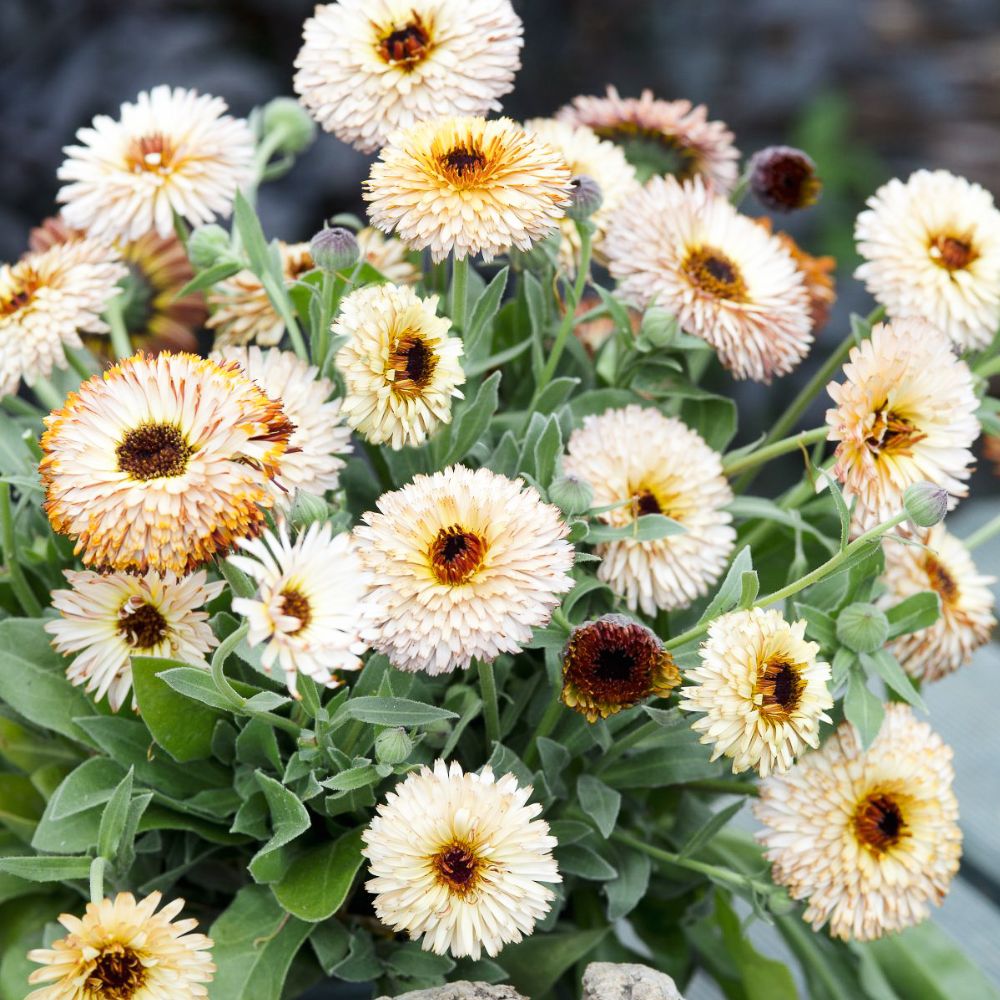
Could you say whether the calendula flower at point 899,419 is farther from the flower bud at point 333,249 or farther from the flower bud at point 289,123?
the flower bud at point 289,123

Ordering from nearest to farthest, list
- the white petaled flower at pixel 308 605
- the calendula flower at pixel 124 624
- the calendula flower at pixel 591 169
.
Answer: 1. the white petaled flower at pixel 308 605
2. the calendula flower at pixel 124 624
3. the calendula flower at pixel 591 169

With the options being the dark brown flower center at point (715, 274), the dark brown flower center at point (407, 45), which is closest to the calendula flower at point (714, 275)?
the dark brown flower center at point (715, 274)

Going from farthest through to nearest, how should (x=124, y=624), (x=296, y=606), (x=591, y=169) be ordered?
(x=591, y=169), (x=124, y=624), (x=296, y=606)

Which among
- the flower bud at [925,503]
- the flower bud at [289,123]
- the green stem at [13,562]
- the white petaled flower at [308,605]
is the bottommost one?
the flower bud at [925,503]

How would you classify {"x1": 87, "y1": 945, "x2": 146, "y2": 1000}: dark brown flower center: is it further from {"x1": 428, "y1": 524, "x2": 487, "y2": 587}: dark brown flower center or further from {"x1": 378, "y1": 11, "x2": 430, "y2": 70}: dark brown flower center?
{"x1": 378, "y1": 11, "x2": 430, "y2": 70}: dark brown flower center

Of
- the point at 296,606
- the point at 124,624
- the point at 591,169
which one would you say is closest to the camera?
the point at 296,606

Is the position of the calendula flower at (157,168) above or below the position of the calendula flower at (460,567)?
Answer: above

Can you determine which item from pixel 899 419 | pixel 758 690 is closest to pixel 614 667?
pixel 758 690

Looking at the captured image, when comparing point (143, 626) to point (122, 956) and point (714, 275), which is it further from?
point (714, 275)
